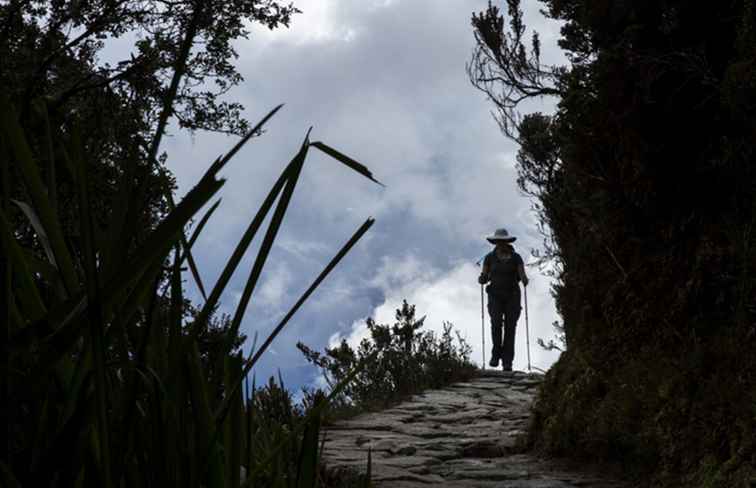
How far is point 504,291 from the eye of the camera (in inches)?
533

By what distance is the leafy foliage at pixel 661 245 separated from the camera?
489cm

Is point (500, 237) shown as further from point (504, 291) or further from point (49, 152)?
point (49, 152)

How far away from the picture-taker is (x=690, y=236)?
5.51 metres

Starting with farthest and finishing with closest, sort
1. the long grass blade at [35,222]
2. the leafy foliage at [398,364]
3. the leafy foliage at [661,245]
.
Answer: the leafy foliage at [398,364] < the leafy foliage at [661,245] < the long grass blade at [35,222]

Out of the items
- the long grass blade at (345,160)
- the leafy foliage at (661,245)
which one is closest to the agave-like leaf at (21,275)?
the long grass blade at (345,160)

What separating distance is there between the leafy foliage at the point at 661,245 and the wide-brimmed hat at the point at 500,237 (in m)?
7.10

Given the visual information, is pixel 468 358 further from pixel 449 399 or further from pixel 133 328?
pixel 133 328

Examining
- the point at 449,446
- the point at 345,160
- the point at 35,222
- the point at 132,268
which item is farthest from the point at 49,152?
the point at 449,446

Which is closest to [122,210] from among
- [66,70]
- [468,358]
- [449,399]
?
[66,70]

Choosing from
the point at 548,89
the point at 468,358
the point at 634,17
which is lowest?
the point at 468,358

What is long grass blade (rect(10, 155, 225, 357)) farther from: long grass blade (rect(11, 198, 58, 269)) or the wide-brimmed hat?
the wide-brimmed hat

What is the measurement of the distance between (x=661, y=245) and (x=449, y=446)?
2541 mm

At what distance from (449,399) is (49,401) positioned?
31.5 feet

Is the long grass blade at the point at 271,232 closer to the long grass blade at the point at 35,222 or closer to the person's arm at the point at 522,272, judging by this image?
the long grass blade at the point at 35,222
